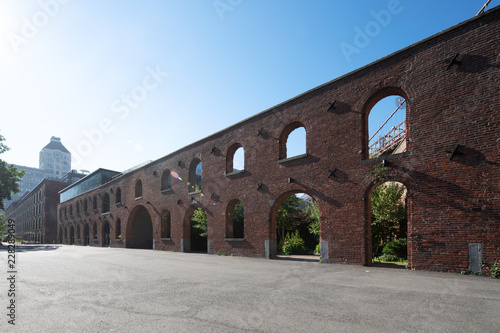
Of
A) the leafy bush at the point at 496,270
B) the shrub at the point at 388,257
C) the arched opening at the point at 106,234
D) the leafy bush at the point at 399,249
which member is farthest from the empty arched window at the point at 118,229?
the leafy bush at the point at 496,270

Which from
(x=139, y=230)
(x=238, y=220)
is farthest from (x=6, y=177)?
(x=238, y=220)

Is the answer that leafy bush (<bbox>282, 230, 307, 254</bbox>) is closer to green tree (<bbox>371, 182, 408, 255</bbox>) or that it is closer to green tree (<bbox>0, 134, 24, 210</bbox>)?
green tree (<bbox>371, 182, 408, 255</bbox>)

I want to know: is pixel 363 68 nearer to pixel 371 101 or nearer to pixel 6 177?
pixel 371 101

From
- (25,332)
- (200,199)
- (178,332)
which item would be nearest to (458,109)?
(178,332)

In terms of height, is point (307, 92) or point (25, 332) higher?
point (307, 92)

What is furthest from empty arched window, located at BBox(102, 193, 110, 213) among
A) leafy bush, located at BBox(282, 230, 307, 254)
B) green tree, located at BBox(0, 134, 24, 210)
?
leafy bush, located at BBox(282, 230, 307, 254)

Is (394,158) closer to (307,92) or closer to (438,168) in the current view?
(438,168)

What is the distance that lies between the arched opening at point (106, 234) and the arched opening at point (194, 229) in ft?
46.9

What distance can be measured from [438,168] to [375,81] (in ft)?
12.2

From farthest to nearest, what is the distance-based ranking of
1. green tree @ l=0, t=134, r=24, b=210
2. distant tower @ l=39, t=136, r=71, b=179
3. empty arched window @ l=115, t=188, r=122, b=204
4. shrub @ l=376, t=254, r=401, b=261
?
distant tower @ l=39, t=136, r=71, b=179, green tree @ l=0, t=134, r=24, b=210, empty arched window @ l=115, t=188, r=122, b=204, shrub @ l=376, t=254, r=401, b=261

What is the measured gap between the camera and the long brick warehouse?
27.7 ft

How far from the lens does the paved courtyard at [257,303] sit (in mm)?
4125

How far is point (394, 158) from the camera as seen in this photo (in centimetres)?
1013

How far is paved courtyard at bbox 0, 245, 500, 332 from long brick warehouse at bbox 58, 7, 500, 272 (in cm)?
162
